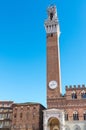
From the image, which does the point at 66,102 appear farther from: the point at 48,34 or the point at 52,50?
the point at 48,34

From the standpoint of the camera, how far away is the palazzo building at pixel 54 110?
42844 mm

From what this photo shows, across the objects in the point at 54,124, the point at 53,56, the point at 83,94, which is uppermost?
the point at 53,56

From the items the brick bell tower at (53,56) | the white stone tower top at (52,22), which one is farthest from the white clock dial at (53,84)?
the white stone tower top at (52,22)

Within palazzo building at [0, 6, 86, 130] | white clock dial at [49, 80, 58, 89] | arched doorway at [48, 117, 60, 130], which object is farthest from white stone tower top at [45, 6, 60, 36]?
arched doorway at [48, 117, 60, 130]

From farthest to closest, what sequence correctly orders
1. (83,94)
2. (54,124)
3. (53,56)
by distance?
1. (53,56)
2. (54,124)
3. (83,94)

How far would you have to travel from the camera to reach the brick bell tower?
46.7m

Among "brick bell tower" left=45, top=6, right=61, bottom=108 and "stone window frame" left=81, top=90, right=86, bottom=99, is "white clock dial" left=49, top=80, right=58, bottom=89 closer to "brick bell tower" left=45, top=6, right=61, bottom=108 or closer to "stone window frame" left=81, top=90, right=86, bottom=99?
"brick bell tower" left=45, top=6, right=61, bottom=108

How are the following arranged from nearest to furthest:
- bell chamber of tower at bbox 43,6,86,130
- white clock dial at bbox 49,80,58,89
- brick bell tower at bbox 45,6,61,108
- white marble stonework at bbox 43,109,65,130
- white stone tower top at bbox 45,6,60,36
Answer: white marble stonework at bbox 43,109,65,130, bell chamber of tower at bbox 43,6,86,130, brick bell tower at bbox 45,6,61,108, white clock dial at bbox 49,80,58,89, white stone tower top at bbox 45,6,60,36

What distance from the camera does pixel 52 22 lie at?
5372 centimetres

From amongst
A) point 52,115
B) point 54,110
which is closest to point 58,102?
point 54,110

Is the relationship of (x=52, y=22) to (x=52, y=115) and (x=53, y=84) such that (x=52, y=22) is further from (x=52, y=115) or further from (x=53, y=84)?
(x=52, y=115)

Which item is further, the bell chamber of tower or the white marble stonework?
the bell chamber of tower

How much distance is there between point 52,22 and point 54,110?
2221 centimetres

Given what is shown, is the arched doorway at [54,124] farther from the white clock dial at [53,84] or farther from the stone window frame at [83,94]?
the stone window frame at [83,94]
